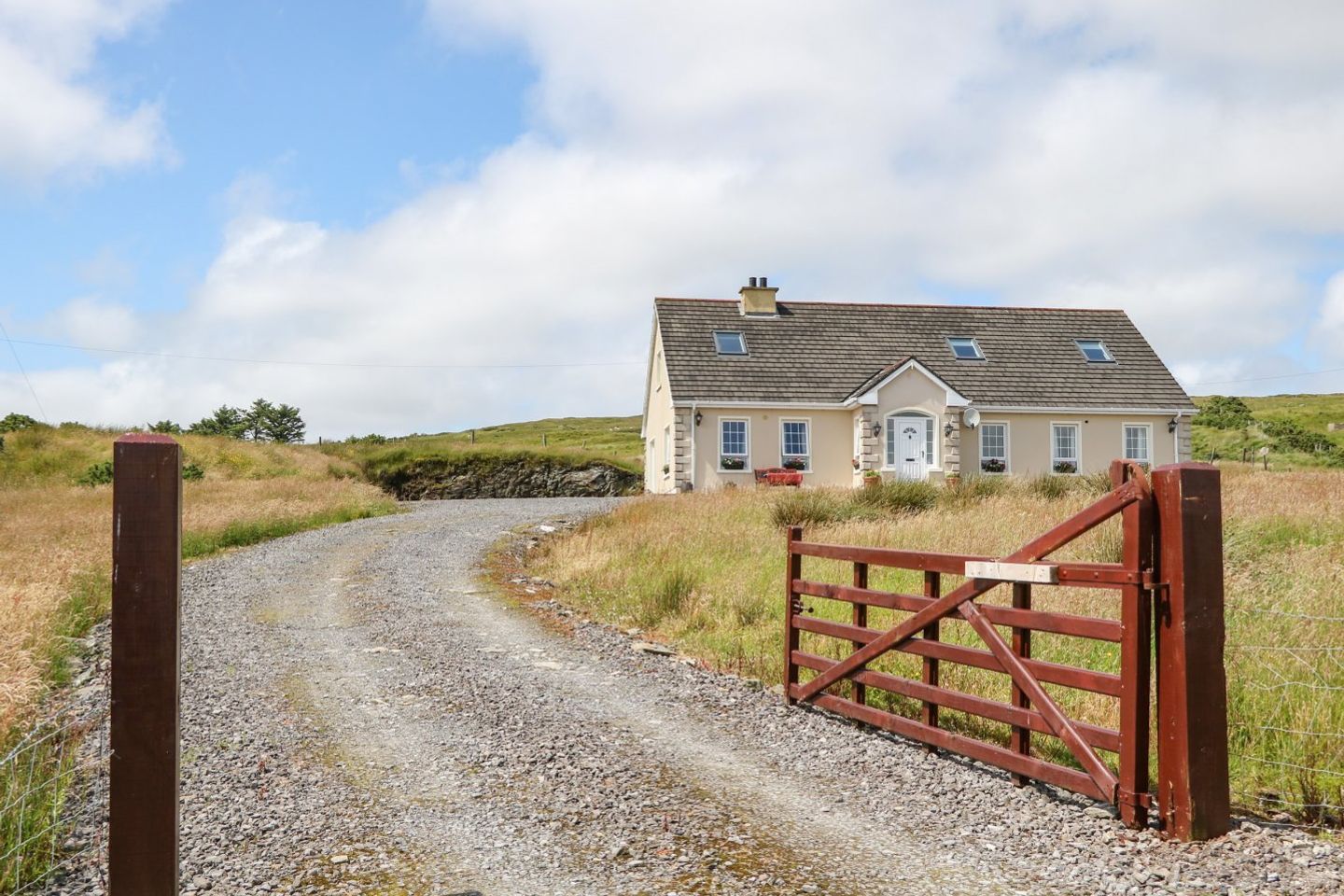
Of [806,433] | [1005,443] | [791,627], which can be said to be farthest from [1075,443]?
[791,627]

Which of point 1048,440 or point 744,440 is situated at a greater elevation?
point 744,440

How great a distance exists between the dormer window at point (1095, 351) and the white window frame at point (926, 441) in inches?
275

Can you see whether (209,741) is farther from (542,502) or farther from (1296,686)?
(542,502)

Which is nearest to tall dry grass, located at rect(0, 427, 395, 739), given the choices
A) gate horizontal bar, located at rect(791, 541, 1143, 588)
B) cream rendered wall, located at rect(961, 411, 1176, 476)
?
gate horizontal bar, located at rect(791, 541, 1143, 588)

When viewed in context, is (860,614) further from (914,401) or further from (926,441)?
(926,441)

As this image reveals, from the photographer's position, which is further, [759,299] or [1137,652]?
[759,299]

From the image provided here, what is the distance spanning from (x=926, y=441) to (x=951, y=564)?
24.2 m

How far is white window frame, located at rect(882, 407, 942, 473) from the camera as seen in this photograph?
29.3m

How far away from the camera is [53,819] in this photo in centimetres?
521

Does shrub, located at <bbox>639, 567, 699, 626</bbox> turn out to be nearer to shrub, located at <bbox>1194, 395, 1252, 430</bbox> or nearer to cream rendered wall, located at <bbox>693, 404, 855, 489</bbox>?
cream rendered wall, located at <bbox>693, 404, 855, 489</bbox>

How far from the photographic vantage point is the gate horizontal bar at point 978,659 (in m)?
5.25

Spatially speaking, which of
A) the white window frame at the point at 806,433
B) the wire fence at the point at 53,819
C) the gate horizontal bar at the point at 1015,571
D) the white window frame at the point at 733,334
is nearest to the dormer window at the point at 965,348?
the white window frame at the point at 806,433

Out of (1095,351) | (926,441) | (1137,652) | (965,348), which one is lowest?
(1137,652)

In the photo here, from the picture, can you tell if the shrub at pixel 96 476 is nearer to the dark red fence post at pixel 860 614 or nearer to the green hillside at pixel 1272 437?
the dark red fence post at pixel 860 614
